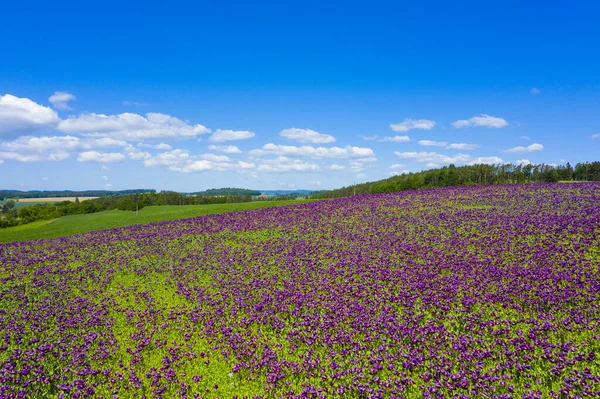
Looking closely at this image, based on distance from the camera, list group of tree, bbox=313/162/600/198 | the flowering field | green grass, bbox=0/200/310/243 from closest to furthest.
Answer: the flowering field
green grass, bbox=0/200/310/243
group of tree, bbox=313/162/600/198

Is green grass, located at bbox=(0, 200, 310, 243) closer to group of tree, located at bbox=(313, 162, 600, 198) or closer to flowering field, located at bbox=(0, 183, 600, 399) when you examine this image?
flowering field, located at bbox=(0, 183, 600, 399)

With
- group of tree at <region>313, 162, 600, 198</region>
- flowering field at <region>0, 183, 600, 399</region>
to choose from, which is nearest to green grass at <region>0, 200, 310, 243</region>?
flowering field at <region>0, 183, 600, 399</region>

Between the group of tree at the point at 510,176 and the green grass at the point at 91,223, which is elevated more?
the group of tree at the point at 510,176

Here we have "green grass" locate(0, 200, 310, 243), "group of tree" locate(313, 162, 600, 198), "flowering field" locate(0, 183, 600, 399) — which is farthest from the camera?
"group of tree" locate(313, 162, 600, 198)

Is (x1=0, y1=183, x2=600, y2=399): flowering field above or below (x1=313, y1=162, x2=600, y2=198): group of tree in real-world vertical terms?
below

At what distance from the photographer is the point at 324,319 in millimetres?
10234

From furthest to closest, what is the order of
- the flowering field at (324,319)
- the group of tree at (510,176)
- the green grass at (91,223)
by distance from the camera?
the group of tree at (510,176) < the green grass at (91,223) < the flowering field at (324,319)

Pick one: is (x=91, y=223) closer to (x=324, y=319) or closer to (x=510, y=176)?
(x=324, y=319)

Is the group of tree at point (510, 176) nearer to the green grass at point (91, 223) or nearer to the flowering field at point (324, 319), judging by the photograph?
the green grass at point (91, 223)

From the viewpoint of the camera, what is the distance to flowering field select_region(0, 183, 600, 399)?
734 cm

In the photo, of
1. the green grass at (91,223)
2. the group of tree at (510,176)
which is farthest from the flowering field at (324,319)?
the group of tree at (510,176)

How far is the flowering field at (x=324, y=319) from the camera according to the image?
7344 mm

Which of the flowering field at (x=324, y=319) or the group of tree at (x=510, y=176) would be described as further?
the group of tree at (x=510, y=176)

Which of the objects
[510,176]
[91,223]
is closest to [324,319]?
[91,223]
